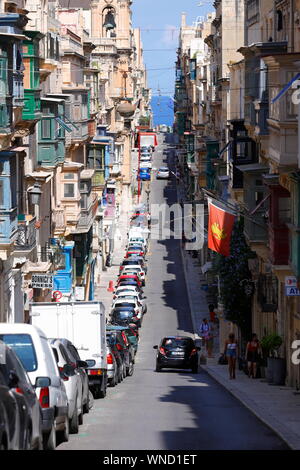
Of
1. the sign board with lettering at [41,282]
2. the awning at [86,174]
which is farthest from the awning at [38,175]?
the awning at [86,174]

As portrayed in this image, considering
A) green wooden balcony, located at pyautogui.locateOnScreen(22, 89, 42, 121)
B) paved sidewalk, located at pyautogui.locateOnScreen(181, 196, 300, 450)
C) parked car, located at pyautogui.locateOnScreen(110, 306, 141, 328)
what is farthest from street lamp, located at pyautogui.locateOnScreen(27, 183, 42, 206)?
parked car, located at pyautogui.locateOnScreen(110, 306, 141, 328)

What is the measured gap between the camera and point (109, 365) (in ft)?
115

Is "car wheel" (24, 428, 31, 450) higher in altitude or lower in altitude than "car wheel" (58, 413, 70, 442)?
higher

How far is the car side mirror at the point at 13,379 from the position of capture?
579 inches

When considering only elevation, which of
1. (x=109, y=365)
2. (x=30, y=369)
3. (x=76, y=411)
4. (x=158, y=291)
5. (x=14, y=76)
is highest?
(x=14, y=76)

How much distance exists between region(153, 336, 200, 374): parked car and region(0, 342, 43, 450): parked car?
28.7 meters

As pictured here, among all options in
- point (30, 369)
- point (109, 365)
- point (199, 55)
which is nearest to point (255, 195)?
point (109, 365)

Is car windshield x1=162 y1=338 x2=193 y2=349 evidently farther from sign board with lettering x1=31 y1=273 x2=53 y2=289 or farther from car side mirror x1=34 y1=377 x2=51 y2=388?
car side mirror x1=34 y1=377 x2=51 y2=388

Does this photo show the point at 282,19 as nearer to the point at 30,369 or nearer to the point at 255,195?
the point at 255,195

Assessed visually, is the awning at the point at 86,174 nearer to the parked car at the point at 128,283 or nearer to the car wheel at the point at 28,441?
the parked car at the point at 128,283

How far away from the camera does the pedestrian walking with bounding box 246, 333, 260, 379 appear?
40.0 meters

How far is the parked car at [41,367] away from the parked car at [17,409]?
1.63 metres

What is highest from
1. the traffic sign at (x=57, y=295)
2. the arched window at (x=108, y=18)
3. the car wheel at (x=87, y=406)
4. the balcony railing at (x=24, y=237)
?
the arched window at (x=108, y=18)
